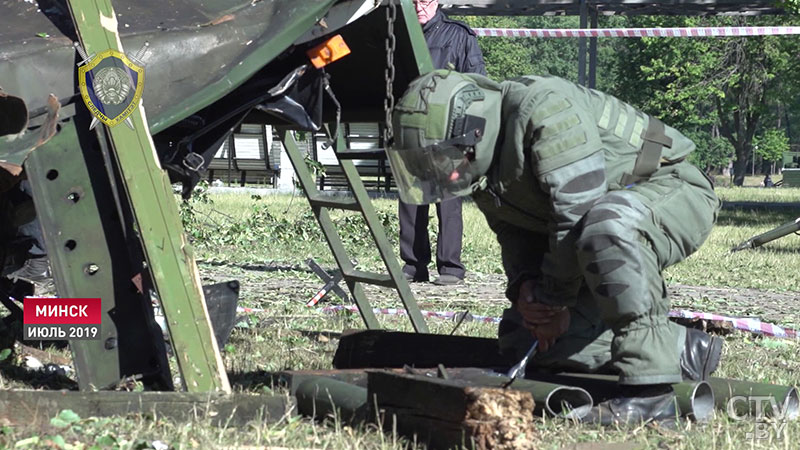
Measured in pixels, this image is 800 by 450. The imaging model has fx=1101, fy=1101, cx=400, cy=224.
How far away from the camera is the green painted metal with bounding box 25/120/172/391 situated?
3430 millimetres

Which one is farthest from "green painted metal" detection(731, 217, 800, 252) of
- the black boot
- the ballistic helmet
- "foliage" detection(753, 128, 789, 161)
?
"foliage" detection(753, 128, 789, 161)

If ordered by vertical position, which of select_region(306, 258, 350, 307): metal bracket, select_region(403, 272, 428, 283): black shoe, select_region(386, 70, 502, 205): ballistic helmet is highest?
select_region(386, 70, 502, 205): ballistic helmet

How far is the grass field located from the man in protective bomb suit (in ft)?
0.97

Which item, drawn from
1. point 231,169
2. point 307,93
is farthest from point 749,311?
point 231,169

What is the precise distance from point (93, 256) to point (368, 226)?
1.86 m

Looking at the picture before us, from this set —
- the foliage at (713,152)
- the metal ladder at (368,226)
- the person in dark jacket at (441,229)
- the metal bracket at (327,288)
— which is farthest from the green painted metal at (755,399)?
the foliage at (713,152)

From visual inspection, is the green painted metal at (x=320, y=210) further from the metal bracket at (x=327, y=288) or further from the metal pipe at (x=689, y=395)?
the metal pipe at (x=689, y=395)

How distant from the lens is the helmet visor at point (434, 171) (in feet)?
11.9

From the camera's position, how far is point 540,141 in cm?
360

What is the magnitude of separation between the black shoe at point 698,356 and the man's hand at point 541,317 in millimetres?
450

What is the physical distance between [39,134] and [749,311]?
524 centimetres

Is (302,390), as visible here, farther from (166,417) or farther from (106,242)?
(106,242)

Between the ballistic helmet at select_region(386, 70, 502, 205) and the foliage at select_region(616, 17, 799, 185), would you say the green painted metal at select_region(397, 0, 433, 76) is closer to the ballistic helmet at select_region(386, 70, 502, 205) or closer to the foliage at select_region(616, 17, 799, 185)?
the ballistic helmet at select_region(386, 70, 502, 205)

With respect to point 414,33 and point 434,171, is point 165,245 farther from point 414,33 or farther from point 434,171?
point 414,33
